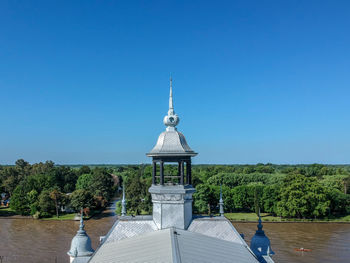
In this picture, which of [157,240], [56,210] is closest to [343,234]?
[157,240]

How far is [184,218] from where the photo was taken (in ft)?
52.9

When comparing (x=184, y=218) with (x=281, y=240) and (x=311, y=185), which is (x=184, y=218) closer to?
(x=281, y=240)

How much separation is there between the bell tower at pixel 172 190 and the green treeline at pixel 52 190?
23.3m

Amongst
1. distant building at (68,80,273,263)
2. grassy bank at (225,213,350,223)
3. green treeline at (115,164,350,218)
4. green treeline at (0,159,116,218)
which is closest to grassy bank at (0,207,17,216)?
green treeline at (0,159,116,218)

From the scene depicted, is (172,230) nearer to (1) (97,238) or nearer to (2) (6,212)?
(1) (97,238)

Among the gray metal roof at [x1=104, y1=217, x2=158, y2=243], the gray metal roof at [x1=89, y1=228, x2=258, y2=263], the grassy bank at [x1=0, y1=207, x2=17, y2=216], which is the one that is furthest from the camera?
the grassy bank at [x1=0, y1=207, x2=17, y2=216]

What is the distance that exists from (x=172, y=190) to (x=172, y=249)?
15.2ft

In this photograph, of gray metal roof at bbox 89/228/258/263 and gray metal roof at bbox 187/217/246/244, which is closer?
gray metal roof at bbox 89/228/258/263

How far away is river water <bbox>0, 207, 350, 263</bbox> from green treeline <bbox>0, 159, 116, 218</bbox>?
3.11m

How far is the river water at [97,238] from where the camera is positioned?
3325cm

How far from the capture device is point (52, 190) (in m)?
60.2

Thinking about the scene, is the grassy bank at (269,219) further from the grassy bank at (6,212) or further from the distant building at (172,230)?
the grassy bank at (6,212)

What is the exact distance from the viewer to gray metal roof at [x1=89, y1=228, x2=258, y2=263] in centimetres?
1156

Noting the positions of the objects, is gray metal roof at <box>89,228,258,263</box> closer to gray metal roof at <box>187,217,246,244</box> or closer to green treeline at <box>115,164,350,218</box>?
gray metal roof at <box>187,217,246,244</box>
